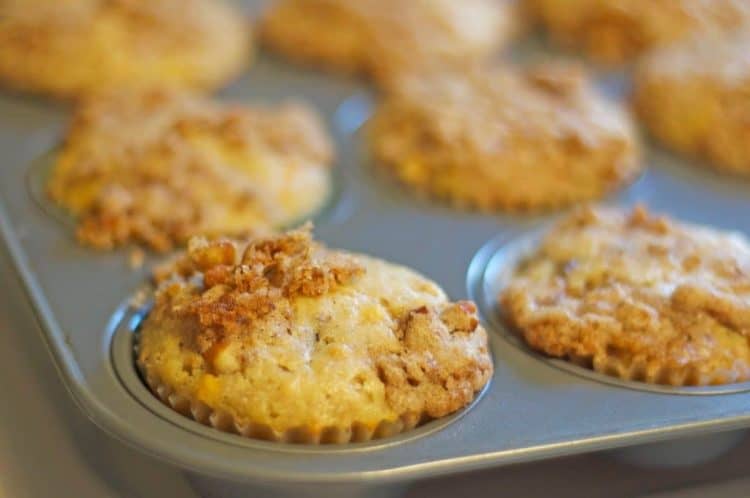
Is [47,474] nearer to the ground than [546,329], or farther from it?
nearer to the ground

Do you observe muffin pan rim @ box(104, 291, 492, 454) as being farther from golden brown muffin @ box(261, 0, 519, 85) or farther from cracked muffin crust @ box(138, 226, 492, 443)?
golden brown muffin @ box(261, 0, 519, 85)

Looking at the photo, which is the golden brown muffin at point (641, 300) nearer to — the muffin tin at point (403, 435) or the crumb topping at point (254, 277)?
the muffin tin at point (403, 435)

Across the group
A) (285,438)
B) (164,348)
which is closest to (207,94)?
(164,348)

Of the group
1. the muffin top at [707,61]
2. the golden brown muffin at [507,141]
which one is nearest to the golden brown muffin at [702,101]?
the muffin top at [707,61]

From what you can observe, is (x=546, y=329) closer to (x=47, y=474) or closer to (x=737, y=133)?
(x=47, y=474)

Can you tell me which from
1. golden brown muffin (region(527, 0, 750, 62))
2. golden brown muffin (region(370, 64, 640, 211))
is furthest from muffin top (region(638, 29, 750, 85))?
golden brown muffin (region(370, 64, 640, 211))

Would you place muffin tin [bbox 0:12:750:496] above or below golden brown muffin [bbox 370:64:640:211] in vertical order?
below
